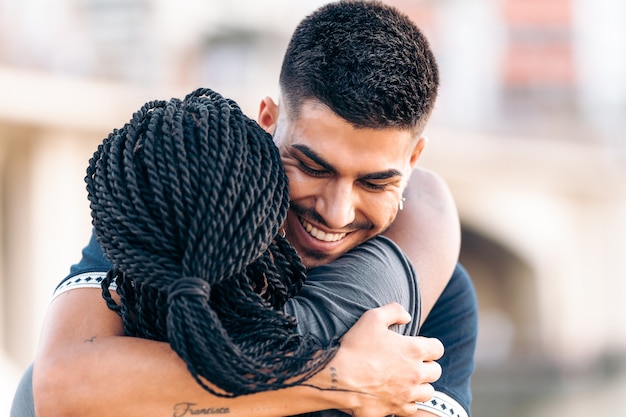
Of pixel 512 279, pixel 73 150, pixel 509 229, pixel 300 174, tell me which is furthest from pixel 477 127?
pixel 300 174

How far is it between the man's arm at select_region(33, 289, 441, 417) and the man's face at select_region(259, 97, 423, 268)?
37 centimetres

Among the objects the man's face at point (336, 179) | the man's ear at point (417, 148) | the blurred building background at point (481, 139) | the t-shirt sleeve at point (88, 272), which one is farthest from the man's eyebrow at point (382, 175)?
the blurred building background at point (481, 139)

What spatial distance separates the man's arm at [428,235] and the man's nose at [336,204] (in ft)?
1.15

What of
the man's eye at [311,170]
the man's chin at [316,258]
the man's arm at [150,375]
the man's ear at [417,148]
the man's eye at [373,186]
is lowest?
the man's arm at [150,375]

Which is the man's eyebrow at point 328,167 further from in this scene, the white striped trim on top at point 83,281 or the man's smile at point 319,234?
the white striped trim on top at point 83,281

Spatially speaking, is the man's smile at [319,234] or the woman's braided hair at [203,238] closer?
the woman's braided hair at [203,238]

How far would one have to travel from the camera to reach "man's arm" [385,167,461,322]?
9.76 feet

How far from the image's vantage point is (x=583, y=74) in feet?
70.9

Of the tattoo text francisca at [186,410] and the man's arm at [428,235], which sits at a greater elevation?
the man's arm at [428,235]

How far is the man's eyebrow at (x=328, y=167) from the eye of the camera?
269 centimetres

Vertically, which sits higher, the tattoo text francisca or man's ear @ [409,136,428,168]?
man's ear @ [409,136,428,168]

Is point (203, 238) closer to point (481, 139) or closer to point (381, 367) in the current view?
point (381, 367)

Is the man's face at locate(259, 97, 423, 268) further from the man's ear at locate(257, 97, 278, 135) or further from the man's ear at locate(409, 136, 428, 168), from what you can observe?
the man's ear at locate(257, 97, 278, 135)

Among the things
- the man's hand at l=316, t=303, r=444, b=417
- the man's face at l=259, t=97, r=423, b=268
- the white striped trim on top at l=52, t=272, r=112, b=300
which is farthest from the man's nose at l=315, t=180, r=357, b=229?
the white striped trim on top at l=52, t=272, r=112, b=300
